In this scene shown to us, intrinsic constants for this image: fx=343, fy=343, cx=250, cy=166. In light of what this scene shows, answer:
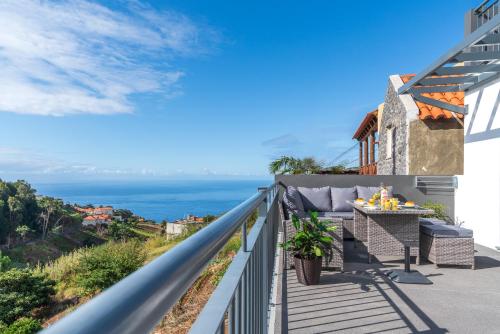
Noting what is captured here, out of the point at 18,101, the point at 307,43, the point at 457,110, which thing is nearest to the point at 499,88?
the point at 457,110

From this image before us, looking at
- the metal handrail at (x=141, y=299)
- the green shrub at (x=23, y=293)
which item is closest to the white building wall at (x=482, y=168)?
the metal handrail at (x=141, y=299)

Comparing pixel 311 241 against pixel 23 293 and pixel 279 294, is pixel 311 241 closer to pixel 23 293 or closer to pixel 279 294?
pixel 279 294

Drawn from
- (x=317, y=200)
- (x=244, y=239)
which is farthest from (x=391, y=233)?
(x=244, y=239)

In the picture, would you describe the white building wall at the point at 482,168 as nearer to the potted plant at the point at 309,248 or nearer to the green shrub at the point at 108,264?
the potted plant at the point at 309,248

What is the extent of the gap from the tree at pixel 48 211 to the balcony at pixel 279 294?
3650 cm

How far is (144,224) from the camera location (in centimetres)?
4278

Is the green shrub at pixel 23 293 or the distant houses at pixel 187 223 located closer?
the distant houses at pixel 187 223

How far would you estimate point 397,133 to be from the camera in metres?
10.0

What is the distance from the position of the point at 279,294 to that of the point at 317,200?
369cm

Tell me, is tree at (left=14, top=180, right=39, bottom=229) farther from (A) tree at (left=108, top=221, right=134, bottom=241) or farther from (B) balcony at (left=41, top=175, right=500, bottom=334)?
(B) balcony at (left=41, top=175, right=500, bottom=334)

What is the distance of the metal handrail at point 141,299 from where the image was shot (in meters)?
0.29

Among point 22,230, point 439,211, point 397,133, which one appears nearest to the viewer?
point 439,211

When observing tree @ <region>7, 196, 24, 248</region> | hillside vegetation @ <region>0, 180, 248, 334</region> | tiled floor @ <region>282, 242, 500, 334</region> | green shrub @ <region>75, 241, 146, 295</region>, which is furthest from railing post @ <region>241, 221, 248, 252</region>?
tree @ <region>7, 196, 24, 248</region>

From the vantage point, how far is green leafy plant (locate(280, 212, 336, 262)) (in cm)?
389
